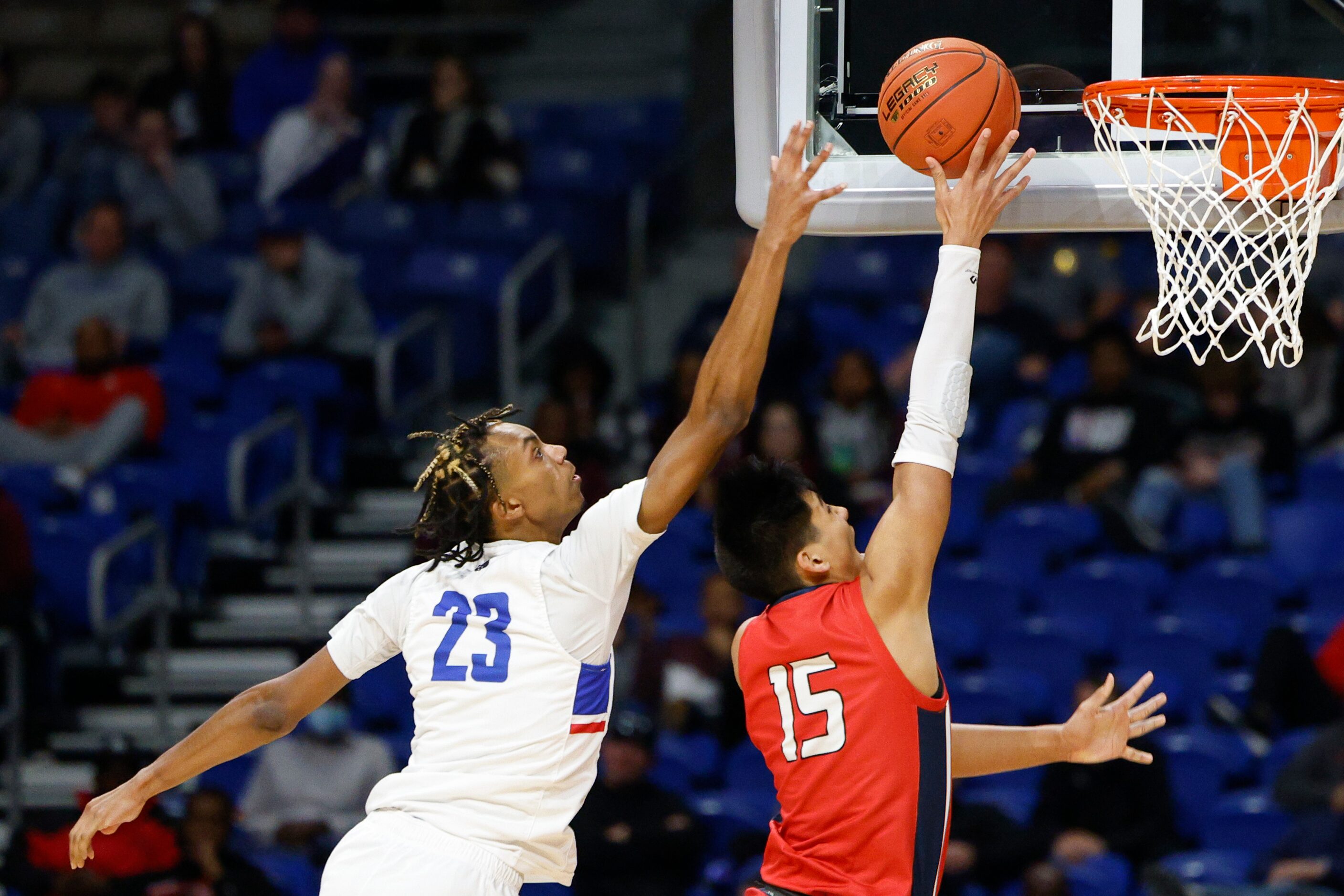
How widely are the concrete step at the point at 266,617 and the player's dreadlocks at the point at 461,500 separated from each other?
504 centimetres

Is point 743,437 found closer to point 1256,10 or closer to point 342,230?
point 342,230

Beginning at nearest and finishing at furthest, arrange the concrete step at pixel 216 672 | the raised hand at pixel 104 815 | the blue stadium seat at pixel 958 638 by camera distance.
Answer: the raised hand at pixel 104 815
the blue stadium seat at pixel 958 638
the concrete step at pixel 216 672

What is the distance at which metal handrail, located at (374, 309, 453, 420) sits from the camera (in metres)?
9.34

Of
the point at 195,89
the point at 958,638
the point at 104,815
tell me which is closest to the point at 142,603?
the point at 958,638

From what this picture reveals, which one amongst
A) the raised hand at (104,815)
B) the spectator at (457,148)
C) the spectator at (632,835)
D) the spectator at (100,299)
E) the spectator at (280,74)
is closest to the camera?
the raised hand at (104,815)

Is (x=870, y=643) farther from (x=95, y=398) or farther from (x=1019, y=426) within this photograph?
(x=95, y=398)

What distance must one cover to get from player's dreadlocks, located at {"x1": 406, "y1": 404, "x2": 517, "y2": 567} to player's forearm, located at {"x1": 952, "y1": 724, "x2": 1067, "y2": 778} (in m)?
1.16

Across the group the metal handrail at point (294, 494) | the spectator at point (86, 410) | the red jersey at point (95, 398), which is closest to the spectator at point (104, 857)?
the metal handrail at point (294, 494)

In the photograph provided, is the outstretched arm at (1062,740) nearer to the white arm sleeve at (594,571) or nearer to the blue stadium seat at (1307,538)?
the white arm sleeve at (594,571)

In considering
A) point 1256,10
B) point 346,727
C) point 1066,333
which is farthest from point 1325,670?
point 346,727

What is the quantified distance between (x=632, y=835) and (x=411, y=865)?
316 centimetres

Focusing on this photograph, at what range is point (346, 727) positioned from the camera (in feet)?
24.8

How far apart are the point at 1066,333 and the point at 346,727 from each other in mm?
4259

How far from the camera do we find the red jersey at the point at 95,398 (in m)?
→ 9.04
